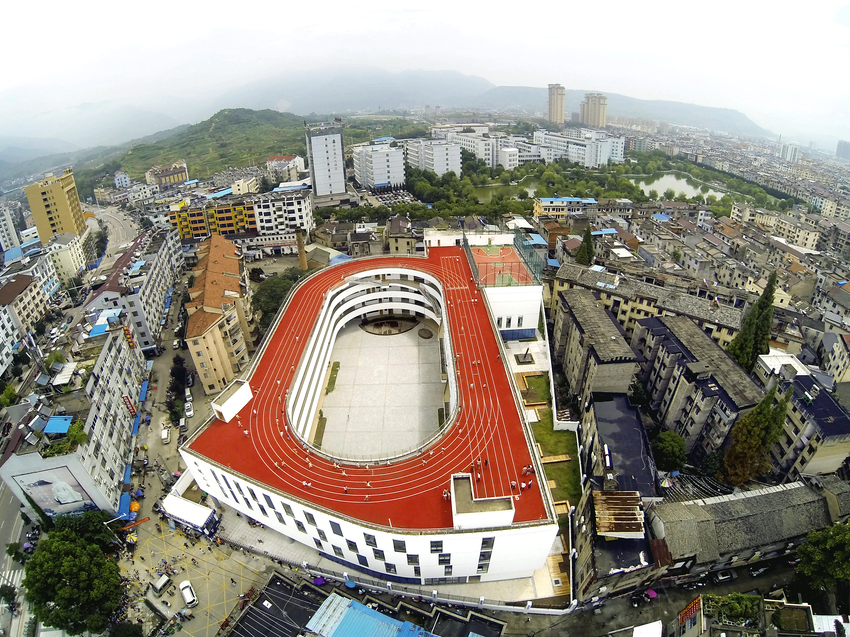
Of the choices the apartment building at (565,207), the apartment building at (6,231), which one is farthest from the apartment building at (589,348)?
the apartment building at (6,231)

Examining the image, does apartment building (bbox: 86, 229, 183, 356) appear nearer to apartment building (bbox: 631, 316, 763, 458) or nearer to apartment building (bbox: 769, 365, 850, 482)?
apartment building (bbox: 631, 316, 763, 458)

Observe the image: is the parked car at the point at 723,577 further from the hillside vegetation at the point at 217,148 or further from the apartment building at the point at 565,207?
the hillside vegetation at the point at 217,148

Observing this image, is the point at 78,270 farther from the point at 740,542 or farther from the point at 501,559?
the point at 740,542

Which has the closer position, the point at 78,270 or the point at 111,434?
the point at 111,434

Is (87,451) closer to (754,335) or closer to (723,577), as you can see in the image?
(723,577)

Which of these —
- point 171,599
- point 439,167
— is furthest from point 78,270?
point 439,167
